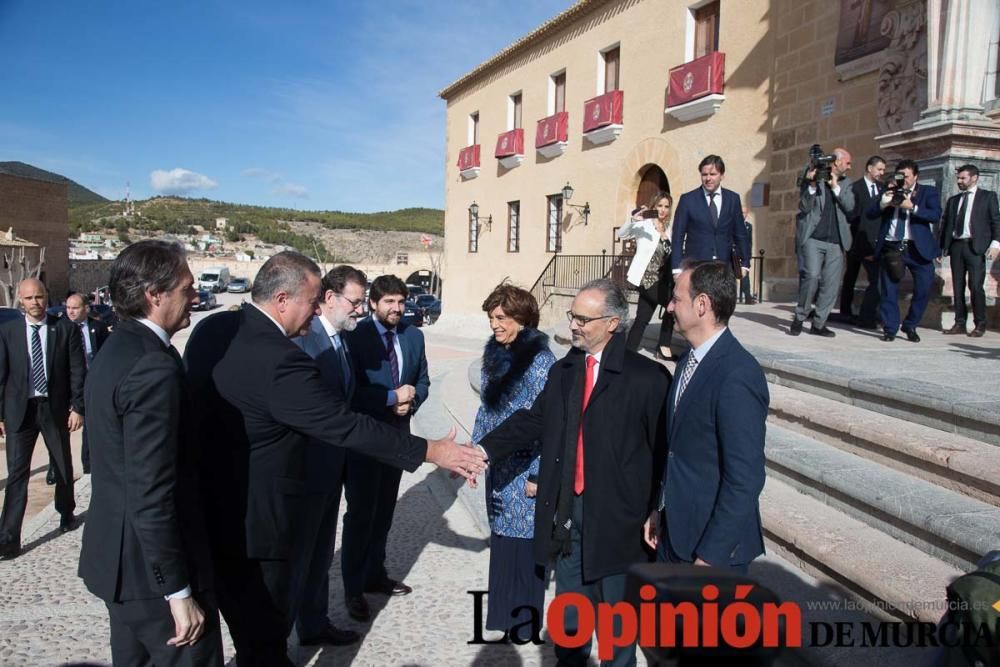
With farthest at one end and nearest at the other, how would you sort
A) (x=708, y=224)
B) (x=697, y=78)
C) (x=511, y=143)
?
(x=511, y=143) → (x=697, y=78) → (x=708, y=224)

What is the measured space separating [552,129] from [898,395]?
54.5 ft

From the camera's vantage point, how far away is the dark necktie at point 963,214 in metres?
6.64

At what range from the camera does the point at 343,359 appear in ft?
11.9

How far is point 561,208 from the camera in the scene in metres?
19.9

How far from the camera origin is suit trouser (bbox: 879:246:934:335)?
21.7ft

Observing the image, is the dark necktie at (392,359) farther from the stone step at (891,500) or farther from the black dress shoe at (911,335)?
the black dress shoe at (911,335)

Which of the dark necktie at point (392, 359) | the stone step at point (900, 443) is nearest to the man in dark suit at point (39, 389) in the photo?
the dark necktie at point (392, 359)

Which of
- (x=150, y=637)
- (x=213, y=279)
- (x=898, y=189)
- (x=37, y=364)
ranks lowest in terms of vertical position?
(x=150, y=637)

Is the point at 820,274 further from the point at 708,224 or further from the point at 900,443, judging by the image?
the point at 900,443

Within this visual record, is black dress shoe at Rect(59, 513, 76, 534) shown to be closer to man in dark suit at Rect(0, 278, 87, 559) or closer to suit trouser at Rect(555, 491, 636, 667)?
man in dark suit at Rect(0, 278, 87, 559)

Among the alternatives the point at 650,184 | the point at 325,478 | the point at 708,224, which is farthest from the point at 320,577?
the point at 650,184

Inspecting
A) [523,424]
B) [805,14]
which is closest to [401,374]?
[523,424]

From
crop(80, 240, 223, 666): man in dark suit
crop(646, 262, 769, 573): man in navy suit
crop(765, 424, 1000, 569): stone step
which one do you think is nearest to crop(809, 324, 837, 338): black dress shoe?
crop(765, 424, 1000, 569): stone step

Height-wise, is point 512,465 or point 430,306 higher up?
point 512,465
